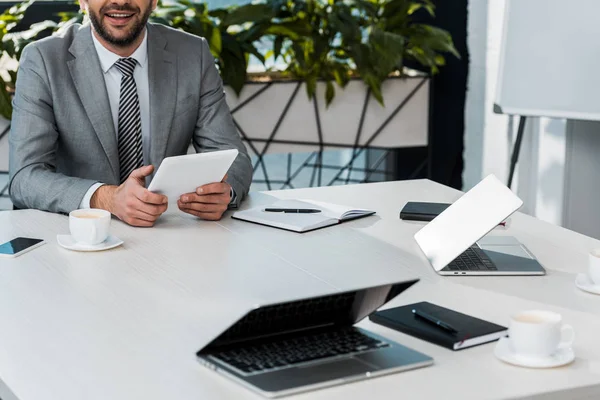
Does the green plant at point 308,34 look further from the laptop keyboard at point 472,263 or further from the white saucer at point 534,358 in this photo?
the white saucer at point 534,358

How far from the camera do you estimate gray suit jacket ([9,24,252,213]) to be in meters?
2.41

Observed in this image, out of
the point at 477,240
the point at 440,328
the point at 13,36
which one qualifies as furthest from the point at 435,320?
the point at 13,36

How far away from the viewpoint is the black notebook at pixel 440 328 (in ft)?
4.58

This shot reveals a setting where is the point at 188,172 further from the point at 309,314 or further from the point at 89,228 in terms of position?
the point at 309,314

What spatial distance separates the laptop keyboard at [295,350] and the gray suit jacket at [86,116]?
104 centimetres

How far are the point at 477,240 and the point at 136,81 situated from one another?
50.5 inches

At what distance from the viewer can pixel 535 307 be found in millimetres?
1586

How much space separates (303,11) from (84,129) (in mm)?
1769

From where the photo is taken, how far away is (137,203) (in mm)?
2104

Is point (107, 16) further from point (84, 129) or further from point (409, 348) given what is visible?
point (409, 348)

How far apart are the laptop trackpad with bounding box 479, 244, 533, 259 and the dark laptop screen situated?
0.58 meters

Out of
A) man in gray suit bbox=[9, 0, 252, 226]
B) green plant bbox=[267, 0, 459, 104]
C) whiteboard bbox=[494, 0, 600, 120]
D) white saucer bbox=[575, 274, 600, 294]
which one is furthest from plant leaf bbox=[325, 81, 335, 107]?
white saucer bbox=[575, 274, 600, 294]

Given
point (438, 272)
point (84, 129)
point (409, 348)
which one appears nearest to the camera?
point (409, 348)

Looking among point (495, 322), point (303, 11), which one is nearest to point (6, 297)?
point (495, 322)
